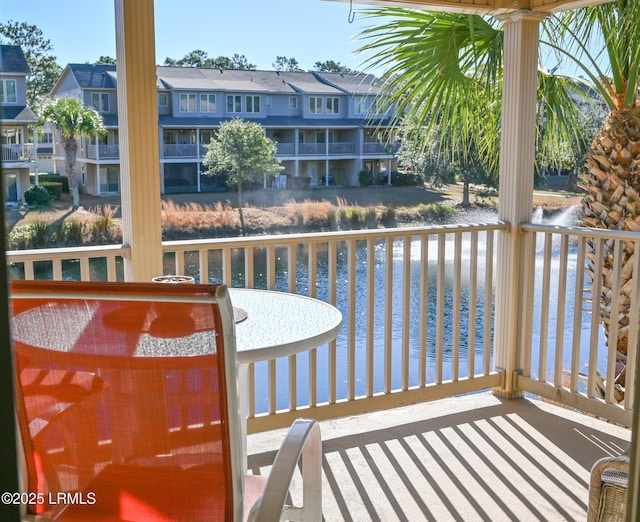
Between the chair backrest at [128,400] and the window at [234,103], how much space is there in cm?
280

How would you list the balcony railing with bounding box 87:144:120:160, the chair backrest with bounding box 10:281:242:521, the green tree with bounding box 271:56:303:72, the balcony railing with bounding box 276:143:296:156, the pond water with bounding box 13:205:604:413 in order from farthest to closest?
the green tree with bounding box 271:56:303:72 → the balcony railing with bounding box 276:143:296:156 → the pond water with bounding box 13:205:604:413 → the balcony railing with bounding box 87:144:120:160 → the chair backrest with bounding box 10:281:242:521

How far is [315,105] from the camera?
4207 millimetres

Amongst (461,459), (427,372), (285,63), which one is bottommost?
(461,459)

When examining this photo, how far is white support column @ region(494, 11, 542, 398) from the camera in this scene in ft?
12.6

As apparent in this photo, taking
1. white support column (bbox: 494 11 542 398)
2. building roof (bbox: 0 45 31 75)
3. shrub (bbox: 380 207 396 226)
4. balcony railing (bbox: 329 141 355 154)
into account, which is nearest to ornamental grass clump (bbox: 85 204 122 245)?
building roof (bbox: 0 45 31 75)

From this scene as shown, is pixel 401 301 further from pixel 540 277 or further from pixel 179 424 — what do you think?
pixel 179 424

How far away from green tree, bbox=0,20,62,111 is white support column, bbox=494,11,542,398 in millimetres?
2442

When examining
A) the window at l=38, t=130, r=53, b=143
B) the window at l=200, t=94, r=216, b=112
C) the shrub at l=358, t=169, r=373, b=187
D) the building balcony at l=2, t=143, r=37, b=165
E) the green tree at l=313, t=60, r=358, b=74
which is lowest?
the shrub at l=358, t=169, r=373, b=187

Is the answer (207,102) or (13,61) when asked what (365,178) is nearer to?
(207,102)

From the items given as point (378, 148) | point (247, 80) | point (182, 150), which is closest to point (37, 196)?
point (182, 150)

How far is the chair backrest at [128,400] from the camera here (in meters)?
1.28

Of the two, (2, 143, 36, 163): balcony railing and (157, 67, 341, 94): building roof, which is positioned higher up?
(157, 67, 341, 94): building roof

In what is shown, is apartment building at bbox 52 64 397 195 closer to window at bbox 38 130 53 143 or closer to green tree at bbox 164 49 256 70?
window at bbox 38 130 53 143

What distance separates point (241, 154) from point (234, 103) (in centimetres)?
31
